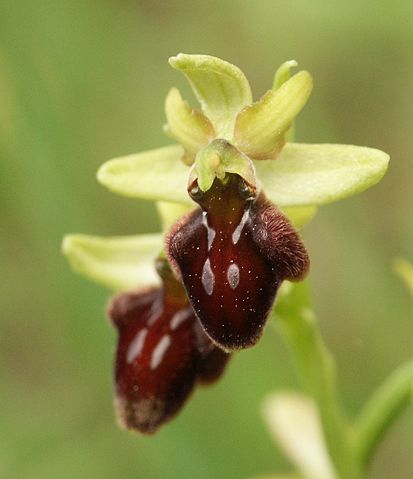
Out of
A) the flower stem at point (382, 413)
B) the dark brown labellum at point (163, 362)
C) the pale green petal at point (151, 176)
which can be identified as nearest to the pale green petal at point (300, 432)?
the flower stem at point (382, 413)

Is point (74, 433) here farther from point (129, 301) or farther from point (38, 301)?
point (129, 301)

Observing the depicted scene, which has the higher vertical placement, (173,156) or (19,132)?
(173,156)

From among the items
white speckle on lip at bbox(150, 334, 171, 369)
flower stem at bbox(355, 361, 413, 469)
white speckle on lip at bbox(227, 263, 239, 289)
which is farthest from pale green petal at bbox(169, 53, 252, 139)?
flower stem at bbox(355, 361, 413, 469)

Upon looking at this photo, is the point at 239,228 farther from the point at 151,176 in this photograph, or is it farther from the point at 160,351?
the point at 160,351

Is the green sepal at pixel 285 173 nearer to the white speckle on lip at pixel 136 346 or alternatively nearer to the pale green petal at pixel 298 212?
the pale green petal at pixel 298 212

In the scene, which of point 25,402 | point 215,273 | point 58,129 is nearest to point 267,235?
point 215,273

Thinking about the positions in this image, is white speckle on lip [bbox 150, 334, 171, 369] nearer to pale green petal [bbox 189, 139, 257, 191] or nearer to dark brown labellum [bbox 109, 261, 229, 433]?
dark brown labellum [bbox 109, 261, 229, 433]

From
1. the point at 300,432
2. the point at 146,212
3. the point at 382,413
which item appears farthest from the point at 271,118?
the point at 146,212
